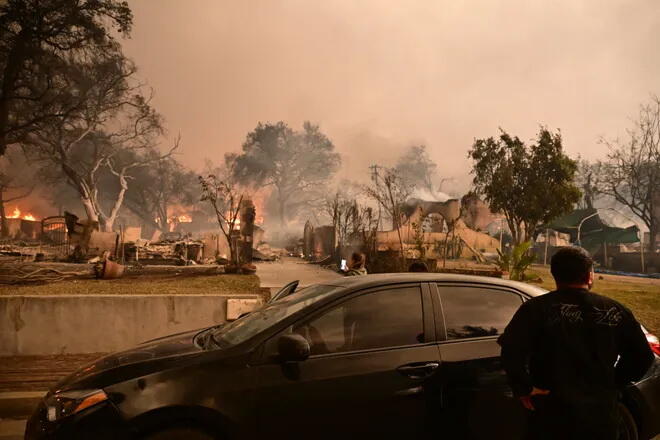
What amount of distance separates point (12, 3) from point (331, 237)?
1690 cm

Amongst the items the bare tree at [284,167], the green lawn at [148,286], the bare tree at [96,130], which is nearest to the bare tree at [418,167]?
the bare tree at [284,167]

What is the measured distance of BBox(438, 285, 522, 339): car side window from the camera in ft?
10.8

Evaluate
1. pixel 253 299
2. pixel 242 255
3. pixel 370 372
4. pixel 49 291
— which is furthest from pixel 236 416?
pixel 242 255

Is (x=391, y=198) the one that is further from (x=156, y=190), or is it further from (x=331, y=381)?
(x=156, y=190)

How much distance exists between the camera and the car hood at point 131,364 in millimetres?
2908

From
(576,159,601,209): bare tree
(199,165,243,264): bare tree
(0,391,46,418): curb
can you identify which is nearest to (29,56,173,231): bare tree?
(199,165,243,264): bare tree

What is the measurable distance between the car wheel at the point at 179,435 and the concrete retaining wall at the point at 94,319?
16.6 ft

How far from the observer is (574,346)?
229 centimetres

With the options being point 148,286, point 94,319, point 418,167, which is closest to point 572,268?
point 94,319

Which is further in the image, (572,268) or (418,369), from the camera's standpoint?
(418,369)

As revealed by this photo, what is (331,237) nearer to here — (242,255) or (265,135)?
(242,255)

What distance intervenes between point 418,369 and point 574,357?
3.24ft

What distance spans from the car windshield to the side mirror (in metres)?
0.33

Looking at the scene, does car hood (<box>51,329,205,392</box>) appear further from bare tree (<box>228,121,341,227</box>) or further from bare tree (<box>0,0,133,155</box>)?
bare tree (<box>228,121,341,227</box>)
